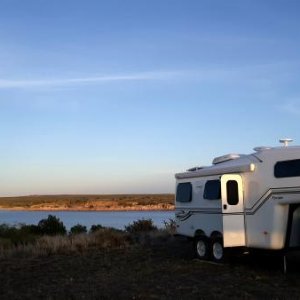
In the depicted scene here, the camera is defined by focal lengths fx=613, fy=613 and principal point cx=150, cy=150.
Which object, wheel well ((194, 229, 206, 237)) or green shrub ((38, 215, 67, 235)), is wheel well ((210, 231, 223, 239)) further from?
green shrub ((38, 215, 67, 235))

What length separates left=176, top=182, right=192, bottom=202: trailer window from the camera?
58.4ft

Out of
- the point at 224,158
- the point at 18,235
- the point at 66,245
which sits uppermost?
the point at 224,158

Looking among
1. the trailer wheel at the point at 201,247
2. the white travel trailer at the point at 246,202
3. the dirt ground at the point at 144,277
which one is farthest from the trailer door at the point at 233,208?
the trailer wheel at the point at 201,247

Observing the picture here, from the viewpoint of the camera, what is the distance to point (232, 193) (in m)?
15.3

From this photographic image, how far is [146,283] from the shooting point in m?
12.9

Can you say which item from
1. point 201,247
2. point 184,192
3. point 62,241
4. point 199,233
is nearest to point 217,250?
point 201,247

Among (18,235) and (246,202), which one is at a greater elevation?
(246,202)

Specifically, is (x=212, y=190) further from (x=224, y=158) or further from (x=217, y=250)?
(x=217, y=250)

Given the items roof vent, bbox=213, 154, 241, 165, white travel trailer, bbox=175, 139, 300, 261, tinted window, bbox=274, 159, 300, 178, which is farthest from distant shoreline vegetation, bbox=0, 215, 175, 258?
tinted window, bbox=274, 159, 300, 178

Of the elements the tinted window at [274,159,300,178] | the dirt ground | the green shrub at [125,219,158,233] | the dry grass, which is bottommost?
the dirt ground

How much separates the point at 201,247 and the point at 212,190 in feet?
6.27

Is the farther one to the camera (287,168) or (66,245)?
(66,245)

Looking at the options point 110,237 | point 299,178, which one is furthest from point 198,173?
point 110,237

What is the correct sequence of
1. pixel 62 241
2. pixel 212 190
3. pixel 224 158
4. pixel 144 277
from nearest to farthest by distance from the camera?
pixel 144 277, pixel 212 190, pixel 224 158, pixel 62 241
